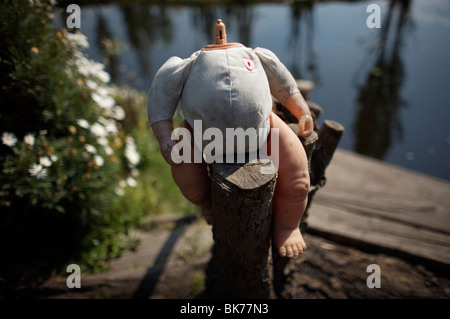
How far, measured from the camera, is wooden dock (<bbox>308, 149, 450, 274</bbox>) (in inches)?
85.2

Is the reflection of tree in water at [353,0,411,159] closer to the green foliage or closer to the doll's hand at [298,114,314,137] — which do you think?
the doll's hand at [298,114,314,137]

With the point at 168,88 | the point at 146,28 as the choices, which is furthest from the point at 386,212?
the point at 146,28

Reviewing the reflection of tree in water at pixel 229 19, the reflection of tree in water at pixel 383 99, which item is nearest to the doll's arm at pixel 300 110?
the reflection of tree in water at pixel 383 99

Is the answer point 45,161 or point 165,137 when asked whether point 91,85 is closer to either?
point 45,161

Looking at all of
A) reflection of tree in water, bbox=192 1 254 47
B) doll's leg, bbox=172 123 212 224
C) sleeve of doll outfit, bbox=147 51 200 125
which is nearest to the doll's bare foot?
doll's leg, bbox=172 123 212 224

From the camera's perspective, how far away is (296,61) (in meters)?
6.21

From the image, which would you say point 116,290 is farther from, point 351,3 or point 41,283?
point 351,3

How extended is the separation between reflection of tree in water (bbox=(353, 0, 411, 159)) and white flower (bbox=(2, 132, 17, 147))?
182 inches

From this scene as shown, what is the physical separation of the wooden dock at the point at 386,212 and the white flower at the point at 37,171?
213cm

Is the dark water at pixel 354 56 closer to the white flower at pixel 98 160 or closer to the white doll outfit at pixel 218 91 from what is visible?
the white flower at pixel 98 160

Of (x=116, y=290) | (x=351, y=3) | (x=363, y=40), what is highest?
(x=351, y=3)

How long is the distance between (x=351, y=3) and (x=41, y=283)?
Result: 35.4 feet

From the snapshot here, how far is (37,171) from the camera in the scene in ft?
5.70
